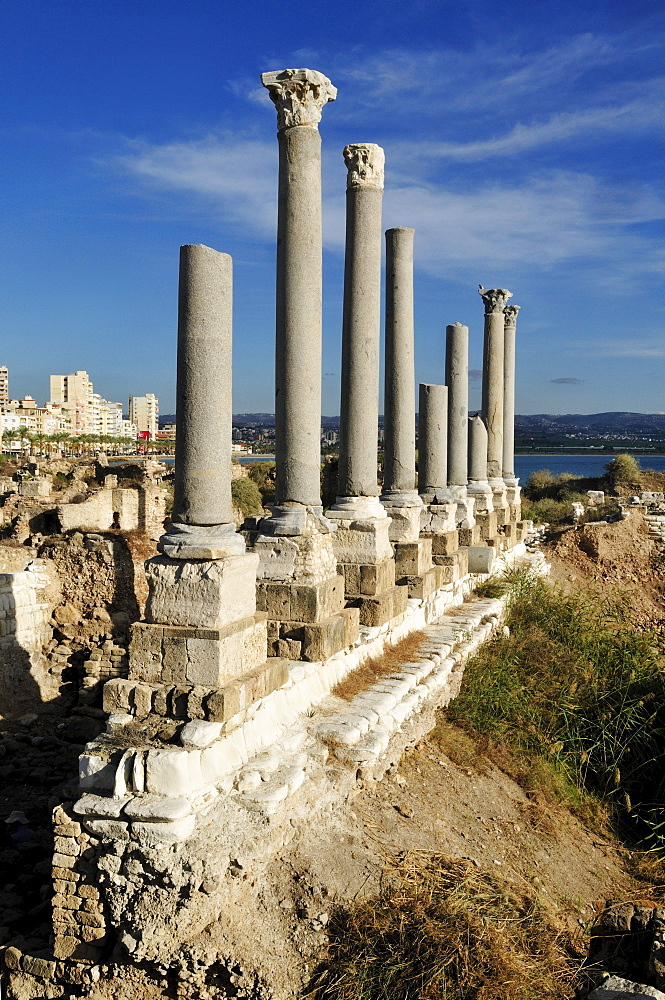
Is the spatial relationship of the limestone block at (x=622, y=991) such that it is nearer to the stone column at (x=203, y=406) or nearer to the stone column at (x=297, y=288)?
the stone column at (x=203, y=406)

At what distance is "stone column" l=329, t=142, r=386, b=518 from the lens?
947 centimetres

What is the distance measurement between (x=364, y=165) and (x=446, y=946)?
26.7 ft

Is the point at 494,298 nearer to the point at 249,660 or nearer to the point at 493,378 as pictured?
the point at 493,378

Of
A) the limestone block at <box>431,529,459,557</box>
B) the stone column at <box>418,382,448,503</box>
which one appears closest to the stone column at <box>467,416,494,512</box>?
the stone column at <box>418,382,448,503</box>

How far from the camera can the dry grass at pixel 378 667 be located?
7268 mm

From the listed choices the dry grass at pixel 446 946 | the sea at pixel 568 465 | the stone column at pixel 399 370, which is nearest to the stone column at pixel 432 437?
the stone column at pixel 399 370

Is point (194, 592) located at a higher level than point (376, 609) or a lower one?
higher

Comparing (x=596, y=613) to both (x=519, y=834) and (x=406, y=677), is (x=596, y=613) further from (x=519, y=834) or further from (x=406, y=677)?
(x=519, y=834)

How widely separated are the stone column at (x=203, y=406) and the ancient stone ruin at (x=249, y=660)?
2cm

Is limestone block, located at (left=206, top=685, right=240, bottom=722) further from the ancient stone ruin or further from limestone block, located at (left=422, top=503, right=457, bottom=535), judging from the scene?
limestone block, located at (left=422, top=503, right=457, bottom=535)

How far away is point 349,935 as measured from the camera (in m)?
4.44

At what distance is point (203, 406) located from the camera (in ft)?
19.6

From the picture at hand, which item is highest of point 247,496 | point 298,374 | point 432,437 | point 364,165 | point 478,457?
point 364,165

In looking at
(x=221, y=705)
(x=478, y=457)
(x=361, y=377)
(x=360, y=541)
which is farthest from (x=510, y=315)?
(x=221, y=705)
